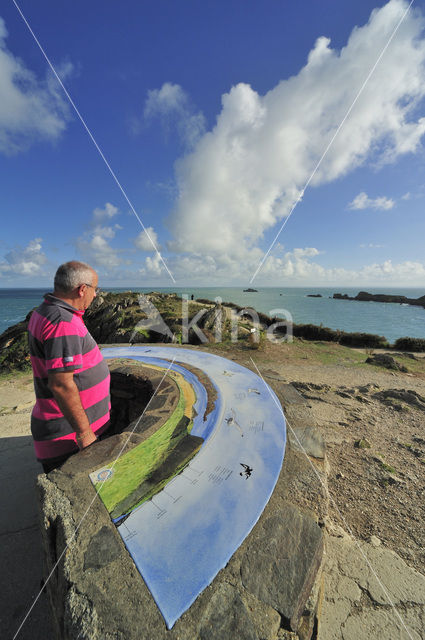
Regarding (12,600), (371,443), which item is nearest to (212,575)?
(12,600)

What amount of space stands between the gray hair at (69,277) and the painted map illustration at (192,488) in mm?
1901

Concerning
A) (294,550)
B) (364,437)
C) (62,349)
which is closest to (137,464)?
(62,349)

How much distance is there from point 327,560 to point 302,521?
36.6 inches

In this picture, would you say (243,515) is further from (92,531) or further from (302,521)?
(92,531)

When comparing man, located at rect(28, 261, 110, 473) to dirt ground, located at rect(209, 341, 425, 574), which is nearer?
man, located at rect(28, 261, 110, 473)

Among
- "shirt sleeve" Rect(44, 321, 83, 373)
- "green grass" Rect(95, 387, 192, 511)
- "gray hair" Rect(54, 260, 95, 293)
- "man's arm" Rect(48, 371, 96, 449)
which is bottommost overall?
"green grass" Rect(95, 387, 192, 511)

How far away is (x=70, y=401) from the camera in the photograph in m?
2.28

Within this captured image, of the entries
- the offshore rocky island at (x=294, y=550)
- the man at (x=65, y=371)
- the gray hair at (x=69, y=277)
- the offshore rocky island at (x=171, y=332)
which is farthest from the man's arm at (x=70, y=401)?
the offshore rocky island at (x=171, y=332)

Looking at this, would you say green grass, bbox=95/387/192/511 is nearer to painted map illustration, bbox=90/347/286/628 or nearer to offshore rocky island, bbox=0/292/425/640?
painted map illustration, bbox=90/347/286/628

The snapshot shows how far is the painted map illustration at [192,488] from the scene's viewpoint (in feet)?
5.48

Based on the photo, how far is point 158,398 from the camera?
401 centimetres

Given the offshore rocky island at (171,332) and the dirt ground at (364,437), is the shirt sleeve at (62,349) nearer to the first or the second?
the dirt ground at (364,437)

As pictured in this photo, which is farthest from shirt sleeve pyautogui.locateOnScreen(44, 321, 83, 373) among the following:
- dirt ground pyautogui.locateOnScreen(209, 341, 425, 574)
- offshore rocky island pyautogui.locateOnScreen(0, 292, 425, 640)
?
dirt ground pyautogui.locateOnScreen(209, 341, 425, 574)

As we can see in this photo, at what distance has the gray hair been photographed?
243 centimetres
